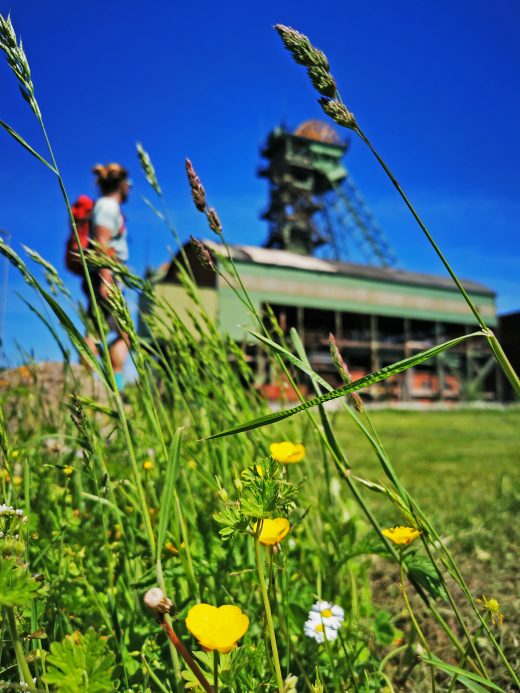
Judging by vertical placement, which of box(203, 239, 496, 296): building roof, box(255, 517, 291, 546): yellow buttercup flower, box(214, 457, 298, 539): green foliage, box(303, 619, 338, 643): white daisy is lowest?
box(303, 619, 338, 643): white daisy

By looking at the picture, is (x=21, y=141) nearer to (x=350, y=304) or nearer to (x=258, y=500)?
(x=258, y=500)

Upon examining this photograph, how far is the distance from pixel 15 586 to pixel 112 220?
2747mm

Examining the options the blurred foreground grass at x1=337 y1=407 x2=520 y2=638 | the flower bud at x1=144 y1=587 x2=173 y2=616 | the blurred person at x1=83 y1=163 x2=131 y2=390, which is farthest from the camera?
the blurred person at x1=83 y1=163 x2=131 y2=390

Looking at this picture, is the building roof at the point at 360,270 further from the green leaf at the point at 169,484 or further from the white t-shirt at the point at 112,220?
the green leaf at the point at 169,484

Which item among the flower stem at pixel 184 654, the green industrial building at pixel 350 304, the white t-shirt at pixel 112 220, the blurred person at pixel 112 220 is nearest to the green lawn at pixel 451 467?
the flower stem at pixel 184 654

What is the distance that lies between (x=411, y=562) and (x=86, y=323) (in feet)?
2.28

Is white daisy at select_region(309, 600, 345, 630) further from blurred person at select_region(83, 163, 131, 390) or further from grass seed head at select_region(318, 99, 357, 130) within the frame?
blurred person at select_region(83, 163, 131, 390)

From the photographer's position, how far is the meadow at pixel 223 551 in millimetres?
397

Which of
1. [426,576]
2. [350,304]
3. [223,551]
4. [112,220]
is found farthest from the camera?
[350,304]

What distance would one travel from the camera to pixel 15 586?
0.35m

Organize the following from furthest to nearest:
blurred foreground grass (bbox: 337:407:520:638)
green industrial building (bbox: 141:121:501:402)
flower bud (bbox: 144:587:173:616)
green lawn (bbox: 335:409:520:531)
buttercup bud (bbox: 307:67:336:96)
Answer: green industrial building (bbox: 141:121:501:402) → green lawn (bbox: 335:409:520:531) → blurred foreground grass (bbox: 337:407:520:638) → buttercup bud (bbox: 307:67:336:96) → flower bud (bbox: 144:587:173:616)

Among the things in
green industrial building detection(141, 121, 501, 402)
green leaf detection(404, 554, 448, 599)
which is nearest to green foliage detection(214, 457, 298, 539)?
green leaf detection(404, 554, 448, 599)

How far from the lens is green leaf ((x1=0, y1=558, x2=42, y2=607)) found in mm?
331

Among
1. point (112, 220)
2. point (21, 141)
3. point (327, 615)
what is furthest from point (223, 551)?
point (112, 220)
